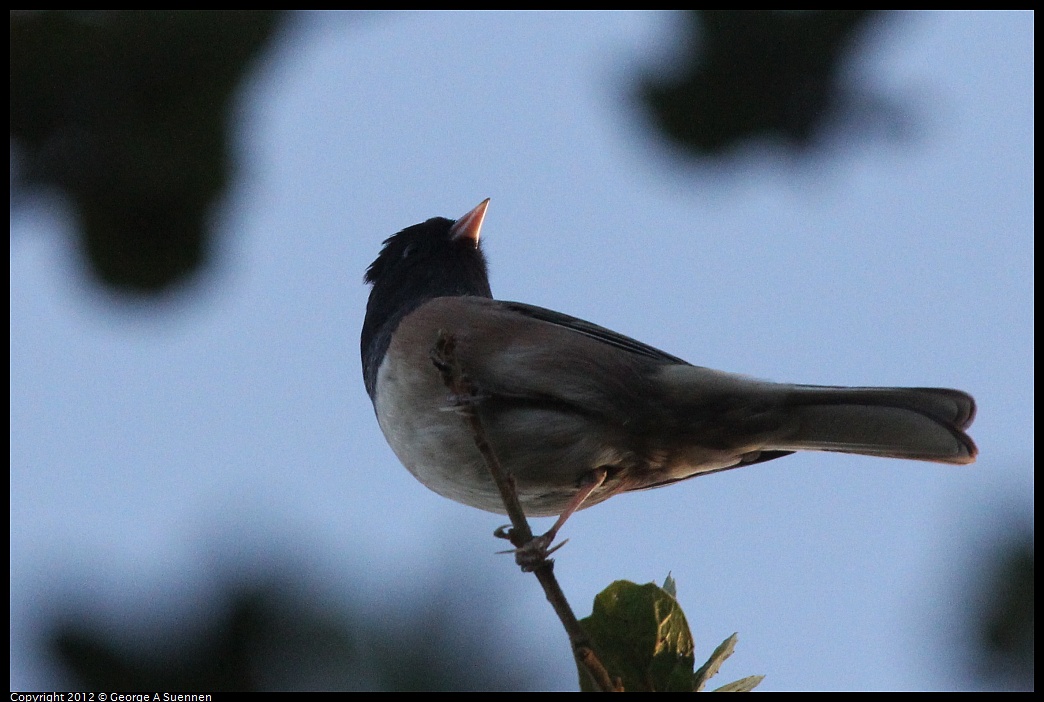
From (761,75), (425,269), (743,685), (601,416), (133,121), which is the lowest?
(743,685)

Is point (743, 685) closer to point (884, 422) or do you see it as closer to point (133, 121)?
point (884, 422)

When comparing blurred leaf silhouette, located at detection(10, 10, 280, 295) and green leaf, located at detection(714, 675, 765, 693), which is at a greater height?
blurred leaf silhouette, located at detection(10, 10, 280, 295)

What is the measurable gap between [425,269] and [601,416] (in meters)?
1.36

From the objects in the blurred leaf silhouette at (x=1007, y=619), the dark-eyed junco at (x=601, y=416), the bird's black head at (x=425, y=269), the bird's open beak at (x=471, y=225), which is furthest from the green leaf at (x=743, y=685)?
the bird's open beak at (x=471, y=225)

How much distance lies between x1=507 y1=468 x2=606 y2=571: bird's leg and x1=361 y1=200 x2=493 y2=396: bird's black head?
41.3 inches

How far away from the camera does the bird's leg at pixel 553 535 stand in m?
2.65

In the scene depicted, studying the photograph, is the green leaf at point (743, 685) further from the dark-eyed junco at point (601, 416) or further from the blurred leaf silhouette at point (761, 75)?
the blurred leaf silhouette at point (761, 75)

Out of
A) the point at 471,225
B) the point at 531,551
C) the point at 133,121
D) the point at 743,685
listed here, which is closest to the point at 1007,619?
the point at 743,685

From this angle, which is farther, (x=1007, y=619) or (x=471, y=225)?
(x=471, y=225)

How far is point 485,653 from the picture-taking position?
5.46 feet

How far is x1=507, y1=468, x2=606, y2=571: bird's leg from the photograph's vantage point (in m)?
2.65

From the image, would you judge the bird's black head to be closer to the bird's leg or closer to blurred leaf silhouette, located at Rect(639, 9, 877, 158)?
the bird's leg

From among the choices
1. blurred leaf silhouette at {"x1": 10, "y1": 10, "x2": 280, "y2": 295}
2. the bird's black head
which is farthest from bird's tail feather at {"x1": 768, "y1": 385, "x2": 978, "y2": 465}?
blurred leaf silhouette at {"x1": 10, "y1": 10, "x2": 280, "y2": 295}

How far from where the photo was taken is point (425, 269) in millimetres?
4199
